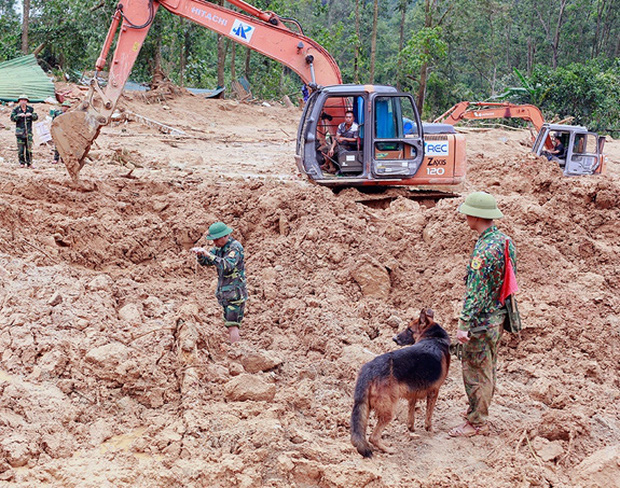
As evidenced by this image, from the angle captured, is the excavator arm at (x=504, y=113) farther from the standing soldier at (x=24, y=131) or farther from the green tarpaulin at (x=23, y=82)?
the green tarpaulin at (x=23, y=82)

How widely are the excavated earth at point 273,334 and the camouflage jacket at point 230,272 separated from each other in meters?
0.38

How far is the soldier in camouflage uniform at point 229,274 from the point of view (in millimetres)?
5844

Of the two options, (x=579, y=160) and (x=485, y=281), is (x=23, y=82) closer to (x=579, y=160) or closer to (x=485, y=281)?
(x=579, y=160)

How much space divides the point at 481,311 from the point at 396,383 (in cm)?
80

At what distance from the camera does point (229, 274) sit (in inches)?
236

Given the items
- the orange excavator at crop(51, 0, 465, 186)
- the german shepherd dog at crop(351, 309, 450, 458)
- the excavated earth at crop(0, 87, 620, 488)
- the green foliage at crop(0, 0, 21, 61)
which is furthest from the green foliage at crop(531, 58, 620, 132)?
the german shepherd dog at crop(351, 309, 450, 458)

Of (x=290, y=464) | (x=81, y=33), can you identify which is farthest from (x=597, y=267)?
(x=81, y=33)

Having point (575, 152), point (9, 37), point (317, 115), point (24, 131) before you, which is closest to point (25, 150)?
point (24, 131)

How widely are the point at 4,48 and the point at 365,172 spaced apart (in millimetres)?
21083

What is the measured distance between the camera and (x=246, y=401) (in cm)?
482

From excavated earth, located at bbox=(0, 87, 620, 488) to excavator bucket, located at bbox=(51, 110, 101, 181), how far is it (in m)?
0.55

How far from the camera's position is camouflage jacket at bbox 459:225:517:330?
4.43 metres

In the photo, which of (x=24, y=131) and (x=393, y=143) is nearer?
(x=393, y=143)

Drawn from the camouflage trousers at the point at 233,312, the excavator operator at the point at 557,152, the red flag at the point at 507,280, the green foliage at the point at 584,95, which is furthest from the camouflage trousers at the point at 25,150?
the green foliage at the point at 584,95
